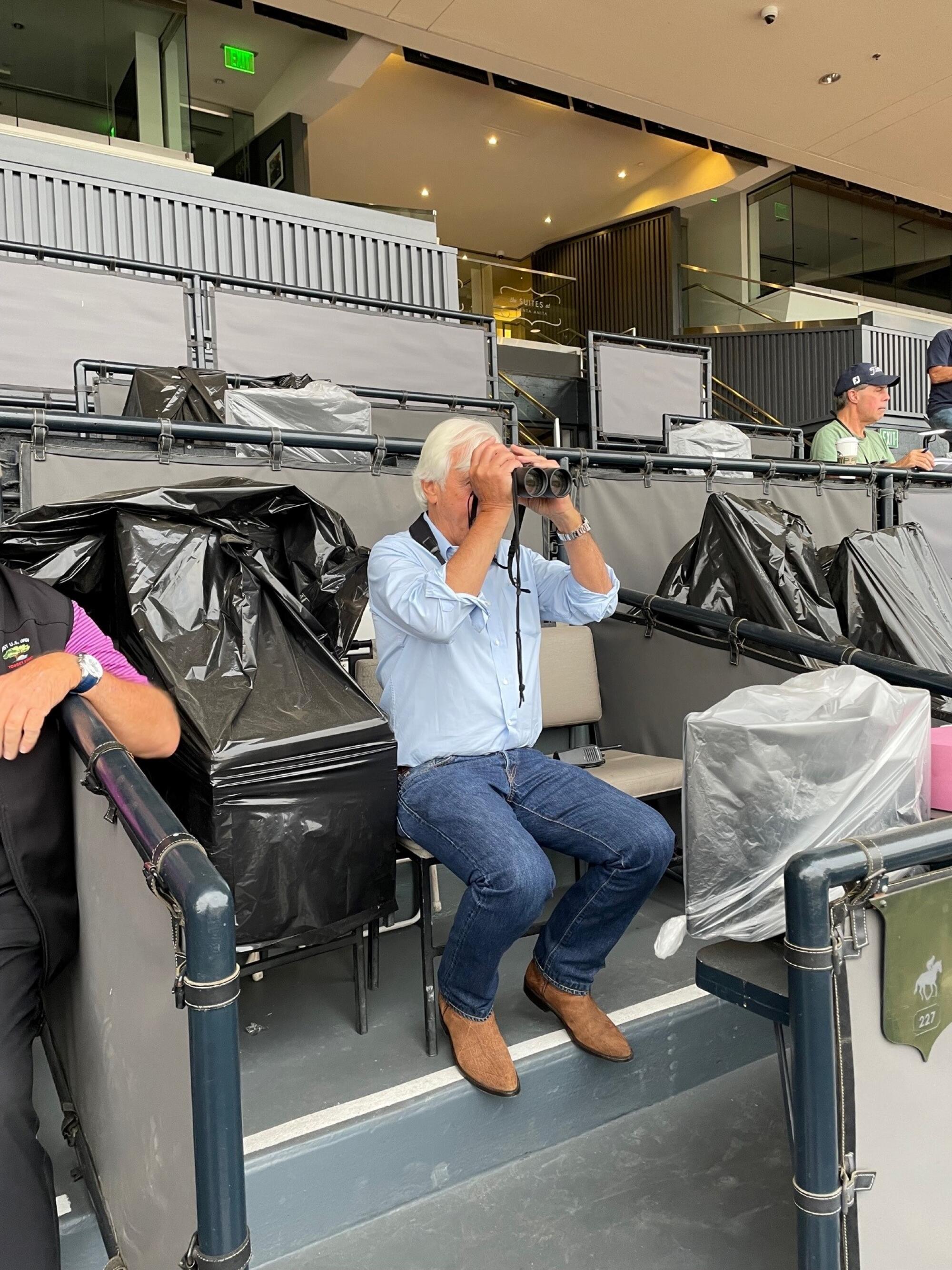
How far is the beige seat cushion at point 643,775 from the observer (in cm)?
224

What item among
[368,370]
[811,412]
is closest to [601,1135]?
[368,370]

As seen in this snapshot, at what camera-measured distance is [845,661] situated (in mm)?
2191

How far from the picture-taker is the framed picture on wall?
9344mm

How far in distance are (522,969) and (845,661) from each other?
1023 mm

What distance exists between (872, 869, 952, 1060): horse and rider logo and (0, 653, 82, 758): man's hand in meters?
1.00

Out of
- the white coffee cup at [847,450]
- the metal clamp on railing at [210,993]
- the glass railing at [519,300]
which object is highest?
the glass railing at [519,300]

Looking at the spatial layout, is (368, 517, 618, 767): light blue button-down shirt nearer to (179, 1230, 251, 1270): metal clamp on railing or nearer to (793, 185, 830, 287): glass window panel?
(179, 1230, 251, 1270): metal clamp on railing

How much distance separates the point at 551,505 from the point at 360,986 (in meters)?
1.05

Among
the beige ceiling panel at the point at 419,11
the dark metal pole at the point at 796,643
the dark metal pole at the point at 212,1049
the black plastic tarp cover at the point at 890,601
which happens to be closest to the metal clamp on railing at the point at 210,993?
the dark metal pole at the point at 212,1049

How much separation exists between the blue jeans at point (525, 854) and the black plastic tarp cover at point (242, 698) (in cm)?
14

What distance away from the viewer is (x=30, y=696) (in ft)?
3.80

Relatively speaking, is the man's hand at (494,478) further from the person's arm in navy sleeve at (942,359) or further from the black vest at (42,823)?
the person's arm in navy sleeve at (942,359)

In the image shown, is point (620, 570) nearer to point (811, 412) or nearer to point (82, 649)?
point (82, 649)

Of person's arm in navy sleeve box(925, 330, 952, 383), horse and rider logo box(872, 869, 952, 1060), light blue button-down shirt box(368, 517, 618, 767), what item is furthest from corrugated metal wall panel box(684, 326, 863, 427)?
horse and rider logo box(872, 869, 952, 1060)
